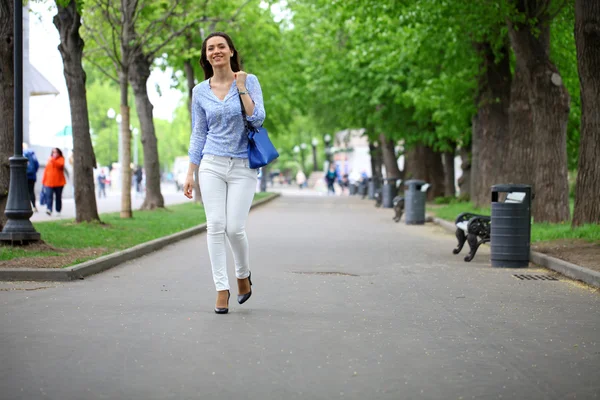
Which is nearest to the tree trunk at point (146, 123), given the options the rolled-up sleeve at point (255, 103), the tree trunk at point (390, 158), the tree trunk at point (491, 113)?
the tree trunk at point (491, 113)

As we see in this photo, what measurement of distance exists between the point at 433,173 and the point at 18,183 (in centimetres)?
2952

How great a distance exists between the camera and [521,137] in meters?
21.9

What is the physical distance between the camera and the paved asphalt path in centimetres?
536

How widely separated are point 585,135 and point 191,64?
18.9m

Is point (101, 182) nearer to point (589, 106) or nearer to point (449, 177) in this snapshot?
point (449, 177)

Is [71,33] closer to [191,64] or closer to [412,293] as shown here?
[412,293]

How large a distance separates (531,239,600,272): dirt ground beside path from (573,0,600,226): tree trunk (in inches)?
50.4

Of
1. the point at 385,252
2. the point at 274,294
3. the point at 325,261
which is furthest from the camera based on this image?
the point at 385,252

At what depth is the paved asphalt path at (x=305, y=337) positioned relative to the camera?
5363 millimetres

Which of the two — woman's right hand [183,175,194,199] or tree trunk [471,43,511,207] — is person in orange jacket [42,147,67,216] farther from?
woman's right hand [183,175,194,199]

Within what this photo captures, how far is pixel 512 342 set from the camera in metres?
6.83

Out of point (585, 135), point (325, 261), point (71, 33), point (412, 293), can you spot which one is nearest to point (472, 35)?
point (585, 135)

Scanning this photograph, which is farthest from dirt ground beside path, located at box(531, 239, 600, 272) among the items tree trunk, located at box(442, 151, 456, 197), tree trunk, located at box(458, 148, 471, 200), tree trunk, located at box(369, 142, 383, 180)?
tree trunk, located at box(369, 142, 383, 180)

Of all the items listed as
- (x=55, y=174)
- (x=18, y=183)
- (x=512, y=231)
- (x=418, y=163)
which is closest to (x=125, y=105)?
(x=55, y=174)
